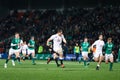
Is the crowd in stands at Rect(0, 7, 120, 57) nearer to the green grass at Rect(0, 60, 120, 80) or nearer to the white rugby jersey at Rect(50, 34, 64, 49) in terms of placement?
the white rugby jersey at Rect(50, 34, 64, 49)

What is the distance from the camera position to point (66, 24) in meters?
57.7

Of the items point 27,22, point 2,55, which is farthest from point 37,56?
point 27,22

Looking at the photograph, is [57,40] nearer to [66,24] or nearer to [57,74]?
[57,74]

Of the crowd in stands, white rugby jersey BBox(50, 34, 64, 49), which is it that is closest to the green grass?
white rugby jersey BBox(50, 34, 64, 49)

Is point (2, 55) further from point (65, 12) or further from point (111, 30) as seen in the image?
point (111, 30)

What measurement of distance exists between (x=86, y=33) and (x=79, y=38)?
3.52ft

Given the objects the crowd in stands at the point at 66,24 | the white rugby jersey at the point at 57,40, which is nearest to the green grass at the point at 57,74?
the white rugby jersey at the point at 57,40

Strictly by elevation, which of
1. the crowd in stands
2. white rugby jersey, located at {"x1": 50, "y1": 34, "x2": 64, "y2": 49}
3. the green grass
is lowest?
the green grass

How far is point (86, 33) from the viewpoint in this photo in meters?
53.5

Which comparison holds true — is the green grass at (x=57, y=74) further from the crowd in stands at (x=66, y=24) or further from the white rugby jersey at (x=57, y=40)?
the crowd in stands at (x=66, y=24)

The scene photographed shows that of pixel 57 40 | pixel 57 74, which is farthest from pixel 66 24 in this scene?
pixel 57 74

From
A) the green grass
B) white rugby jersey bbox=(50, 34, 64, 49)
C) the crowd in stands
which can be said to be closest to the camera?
the green grass

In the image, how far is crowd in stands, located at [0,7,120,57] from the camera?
53.2m

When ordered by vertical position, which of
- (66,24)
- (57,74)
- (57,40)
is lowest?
(57,74)
